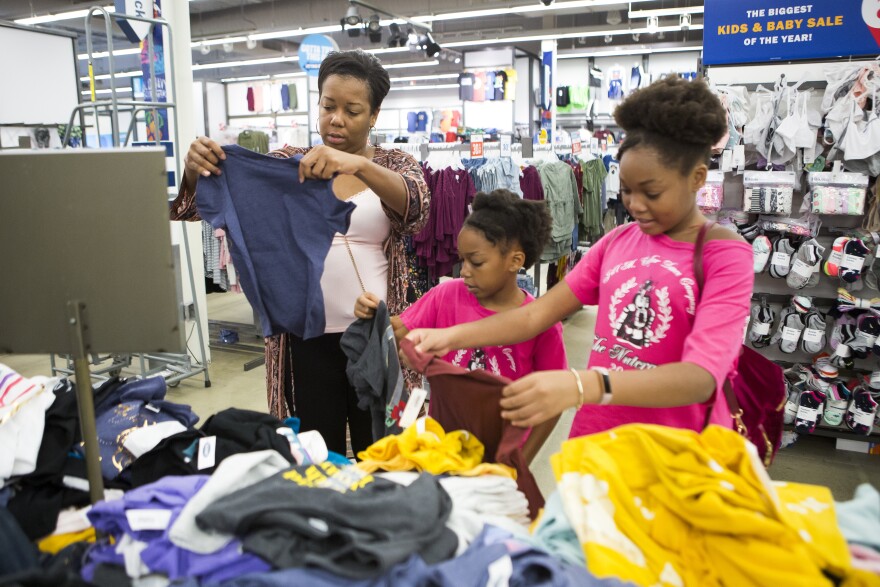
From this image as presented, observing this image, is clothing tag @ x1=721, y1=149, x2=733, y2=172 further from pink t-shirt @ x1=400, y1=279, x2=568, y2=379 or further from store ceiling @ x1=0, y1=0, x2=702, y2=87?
store ceiling @ x1=0, y1=0, x2=702, y2=87

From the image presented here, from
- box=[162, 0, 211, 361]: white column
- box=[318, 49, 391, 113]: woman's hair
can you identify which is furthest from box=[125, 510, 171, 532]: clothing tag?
box=[162, 0, 211, 361]: white column

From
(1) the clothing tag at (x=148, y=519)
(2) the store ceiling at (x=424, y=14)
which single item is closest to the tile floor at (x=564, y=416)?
(1) the clothing tag at (x=148, y=519)

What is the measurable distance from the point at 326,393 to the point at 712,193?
2908mm

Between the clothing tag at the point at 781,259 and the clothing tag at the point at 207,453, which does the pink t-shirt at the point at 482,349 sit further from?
the clothing tag at the point at 781,259

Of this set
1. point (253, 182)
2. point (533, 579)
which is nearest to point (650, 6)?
point (253, 182)

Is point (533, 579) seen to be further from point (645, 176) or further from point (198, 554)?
point (645, 176)

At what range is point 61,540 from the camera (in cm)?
128

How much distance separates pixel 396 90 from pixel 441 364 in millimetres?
23267

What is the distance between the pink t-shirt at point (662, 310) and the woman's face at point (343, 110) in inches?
32.4

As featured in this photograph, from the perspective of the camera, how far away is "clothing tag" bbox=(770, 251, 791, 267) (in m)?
3.83

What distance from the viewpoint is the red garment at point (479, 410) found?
133cm

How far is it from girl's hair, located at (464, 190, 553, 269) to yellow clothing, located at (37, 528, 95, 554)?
1.23 meters

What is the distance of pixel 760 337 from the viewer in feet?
13.1

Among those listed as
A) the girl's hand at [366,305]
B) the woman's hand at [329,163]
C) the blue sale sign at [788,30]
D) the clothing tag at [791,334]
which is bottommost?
the clothing tag at [791,334]
